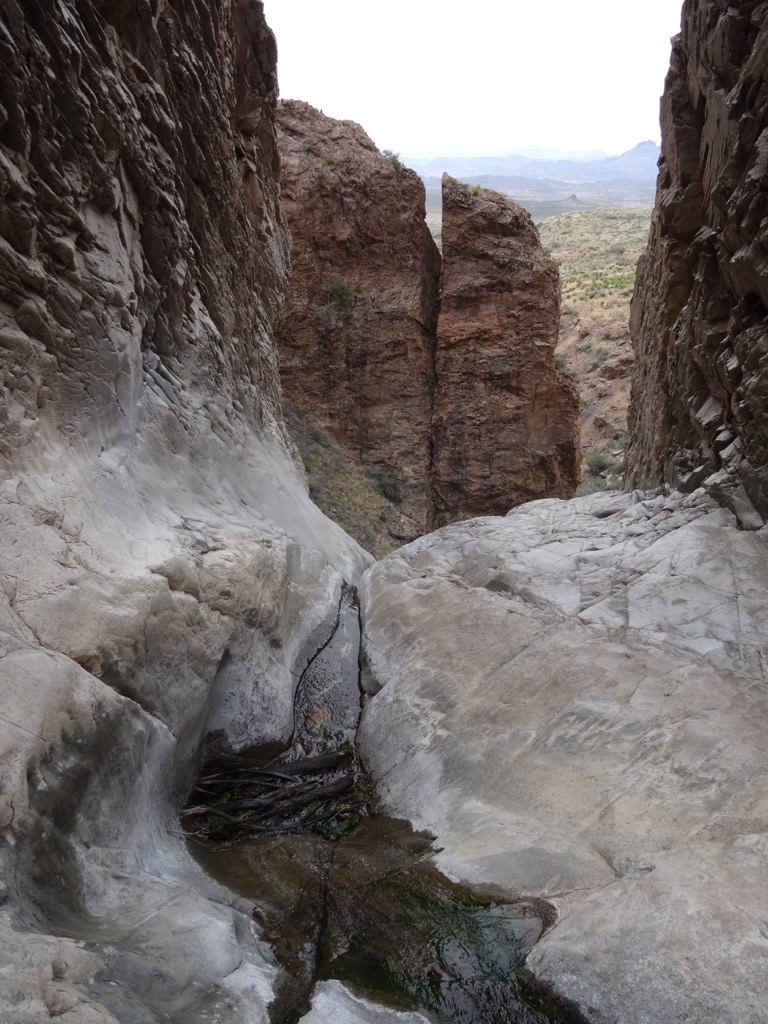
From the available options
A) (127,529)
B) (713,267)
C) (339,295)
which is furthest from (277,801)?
(339,295)

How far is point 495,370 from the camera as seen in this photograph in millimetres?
23188

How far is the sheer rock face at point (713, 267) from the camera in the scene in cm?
589

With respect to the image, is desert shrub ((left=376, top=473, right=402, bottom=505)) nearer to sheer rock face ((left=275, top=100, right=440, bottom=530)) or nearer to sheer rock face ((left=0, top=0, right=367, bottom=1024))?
sheer rock face ((left=275, top=100, right=440, bottom=530))

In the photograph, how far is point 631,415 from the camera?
12.8 m

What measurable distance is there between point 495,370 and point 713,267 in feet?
52.4

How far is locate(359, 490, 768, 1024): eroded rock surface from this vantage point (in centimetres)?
336

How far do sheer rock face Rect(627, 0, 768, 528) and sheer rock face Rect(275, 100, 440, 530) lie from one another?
44.9ft

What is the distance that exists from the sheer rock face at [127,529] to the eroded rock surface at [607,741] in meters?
1.43

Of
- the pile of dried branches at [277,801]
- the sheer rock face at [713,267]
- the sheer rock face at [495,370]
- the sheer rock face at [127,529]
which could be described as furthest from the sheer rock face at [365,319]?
the pile of dried branches at [277,801]

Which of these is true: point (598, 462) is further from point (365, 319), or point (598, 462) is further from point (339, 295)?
point (339, 295)

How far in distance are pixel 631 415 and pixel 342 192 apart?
47.4 ft

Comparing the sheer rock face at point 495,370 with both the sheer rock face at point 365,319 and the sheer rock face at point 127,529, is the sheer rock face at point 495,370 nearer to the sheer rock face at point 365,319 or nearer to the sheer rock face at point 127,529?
the sheer rock face at point 365,319

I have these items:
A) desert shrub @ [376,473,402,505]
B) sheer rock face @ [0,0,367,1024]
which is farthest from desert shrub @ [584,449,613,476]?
sheer rock face @ [0,0,367,1024]

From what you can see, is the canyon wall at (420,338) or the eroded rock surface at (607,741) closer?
the eroded rock surface at (607,741)
